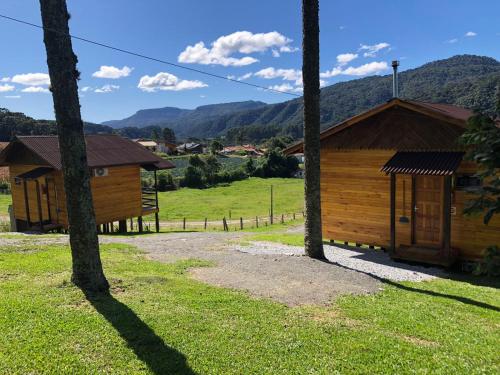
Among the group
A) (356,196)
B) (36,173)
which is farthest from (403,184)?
(36,173)

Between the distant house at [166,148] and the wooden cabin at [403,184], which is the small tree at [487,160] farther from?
the distant house at [166,148]

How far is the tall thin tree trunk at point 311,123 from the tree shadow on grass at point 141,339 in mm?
6666

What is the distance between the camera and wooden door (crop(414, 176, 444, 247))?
13.2 metres

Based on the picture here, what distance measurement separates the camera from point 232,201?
50.9 metres

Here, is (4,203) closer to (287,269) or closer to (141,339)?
(287,269)

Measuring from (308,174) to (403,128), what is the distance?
3759mm

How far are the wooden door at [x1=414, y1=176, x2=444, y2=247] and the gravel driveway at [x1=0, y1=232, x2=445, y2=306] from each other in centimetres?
120

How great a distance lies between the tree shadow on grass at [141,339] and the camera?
5120mm

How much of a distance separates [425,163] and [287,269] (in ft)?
17.2

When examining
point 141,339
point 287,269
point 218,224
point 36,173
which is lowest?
point 218,224

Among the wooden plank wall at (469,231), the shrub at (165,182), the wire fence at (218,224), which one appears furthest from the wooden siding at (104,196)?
the shrub at (165,182)

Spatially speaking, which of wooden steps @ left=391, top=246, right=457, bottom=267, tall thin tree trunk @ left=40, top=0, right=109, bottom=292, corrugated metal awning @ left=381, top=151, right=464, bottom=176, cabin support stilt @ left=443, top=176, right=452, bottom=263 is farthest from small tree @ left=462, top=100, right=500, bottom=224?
wooden steps @ left=391, top=246, right=457, bottom=267

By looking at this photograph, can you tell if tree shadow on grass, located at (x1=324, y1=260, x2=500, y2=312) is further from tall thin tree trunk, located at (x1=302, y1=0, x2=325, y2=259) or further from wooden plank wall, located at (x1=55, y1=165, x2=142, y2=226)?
wooden plank wall, located at (x1=55, y1=165, x2=142, y2=226)

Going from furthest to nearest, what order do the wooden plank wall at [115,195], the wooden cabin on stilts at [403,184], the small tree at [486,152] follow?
the wooden plank wall at [115,195] < the wooden cabin on stilts at [403,184] < the small tree at [486,152]
